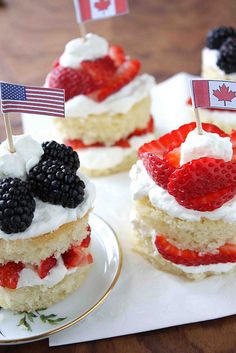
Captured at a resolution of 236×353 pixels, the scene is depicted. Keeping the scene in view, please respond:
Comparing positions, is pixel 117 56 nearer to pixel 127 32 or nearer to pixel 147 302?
pixel 127 32

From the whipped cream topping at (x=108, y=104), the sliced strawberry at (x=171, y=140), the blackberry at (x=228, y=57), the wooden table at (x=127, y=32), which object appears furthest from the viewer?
the wooden table at (x=127, y=32)

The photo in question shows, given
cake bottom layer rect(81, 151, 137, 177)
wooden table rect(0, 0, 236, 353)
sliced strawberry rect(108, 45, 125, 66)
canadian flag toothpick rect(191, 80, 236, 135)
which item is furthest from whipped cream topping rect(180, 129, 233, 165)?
wooden table rect(0, 0, 236, 353)

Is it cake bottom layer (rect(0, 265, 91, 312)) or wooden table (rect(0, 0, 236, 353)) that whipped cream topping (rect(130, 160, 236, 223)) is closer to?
cake bottom layer (rect(0, 265, 91, 312))

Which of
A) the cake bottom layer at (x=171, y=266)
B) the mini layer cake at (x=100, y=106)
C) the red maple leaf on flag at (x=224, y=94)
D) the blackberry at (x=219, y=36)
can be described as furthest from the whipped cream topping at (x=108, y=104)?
the red maple leaf on flag at (x=224, y=94)

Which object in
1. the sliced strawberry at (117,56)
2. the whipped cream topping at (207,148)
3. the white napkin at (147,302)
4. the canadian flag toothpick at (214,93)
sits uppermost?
the canadian flag toothpick at (214,93)

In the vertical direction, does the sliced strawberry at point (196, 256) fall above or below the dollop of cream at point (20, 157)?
below

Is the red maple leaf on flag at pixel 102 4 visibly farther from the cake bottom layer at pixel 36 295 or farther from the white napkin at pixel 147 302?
the cake bottom layer at pixel 36 295
